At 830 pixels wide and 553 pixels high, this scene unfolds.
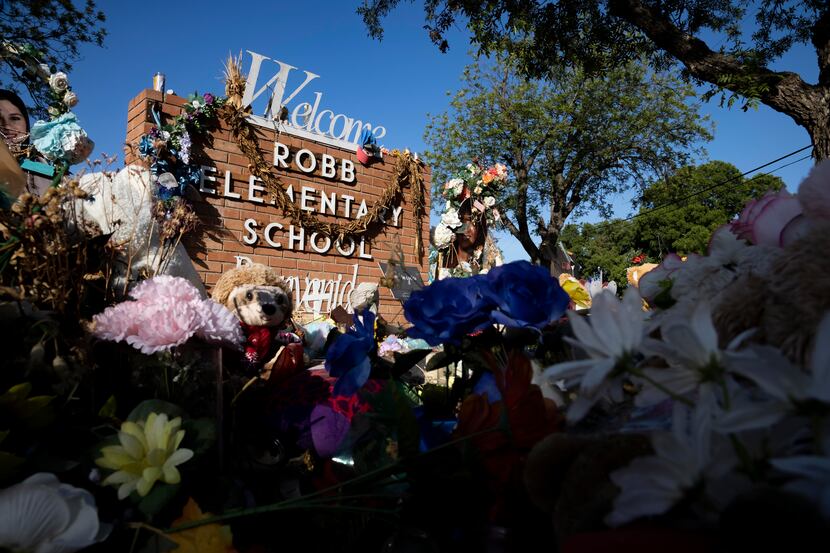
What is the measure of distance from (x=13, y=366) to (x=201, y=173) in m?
4.50

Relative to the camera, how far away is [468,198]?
7.02 metres

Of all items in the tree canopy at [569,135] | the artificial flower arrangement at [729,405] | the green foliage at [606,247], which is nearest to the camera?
the artificial flower arrangement at [729,405]

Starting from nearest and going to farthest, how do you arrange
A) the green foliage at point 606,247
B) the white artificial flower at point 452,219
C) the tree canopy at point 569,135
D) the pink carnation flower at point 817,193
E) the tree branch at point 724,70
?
the pink carnation flower at point 817,193 → the tree branch at point 724,70 → the white artificial flower at point 452,219 → the tree canopy at point 569,135 → the green foliage at point 606,247

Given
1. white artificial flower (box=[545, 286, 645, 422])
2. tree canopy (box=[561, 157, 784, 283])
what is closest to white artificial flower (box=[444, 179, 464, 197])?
white artificial flower (box=[545, 286, 645, 422])

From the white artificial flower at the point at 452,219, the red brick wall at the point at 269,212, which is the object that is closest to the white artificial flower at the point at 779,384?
the red brick wall at the point at 269,212

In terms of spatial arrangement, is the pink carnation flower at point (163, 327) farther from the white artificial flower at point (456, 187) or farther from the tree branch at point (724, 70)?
the white artificial flower at point (456, 187)

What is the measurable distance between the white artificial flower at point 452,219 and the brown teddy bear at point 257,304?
508 cm

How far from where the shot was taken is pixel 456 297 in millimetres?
744

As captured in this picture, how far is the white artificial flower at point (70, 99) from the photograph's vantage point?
2.54m

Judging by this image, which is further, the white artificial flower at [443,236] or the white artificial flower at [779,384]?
the white artificial flower at [443,236]

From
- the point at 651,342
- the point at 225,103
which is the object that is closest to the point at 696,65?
the point at 225,103

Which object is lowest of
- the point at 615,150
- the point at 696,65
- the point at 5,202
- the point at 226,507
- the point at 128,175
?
the point at 226,507

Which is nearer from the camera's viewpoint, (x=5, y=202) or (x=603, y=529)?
(x=603, y=529)

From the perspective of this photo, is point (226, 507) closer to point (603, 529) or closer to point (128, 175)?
point (603, 529)
